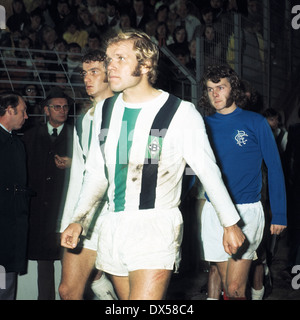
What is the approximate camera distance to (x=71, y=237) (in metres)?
2.83

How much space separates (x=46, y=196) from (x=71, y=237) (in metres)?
2.13

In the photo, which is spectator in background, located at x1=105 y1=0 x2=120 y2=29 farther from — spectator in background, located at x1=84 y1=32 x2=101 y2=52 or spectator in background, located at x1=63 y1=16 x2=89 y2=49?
spectator in background, located at x1=84 y1=32 x2=101 y2=52

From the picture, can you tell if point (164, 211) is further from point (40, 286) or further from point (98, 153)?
point (40, 286)

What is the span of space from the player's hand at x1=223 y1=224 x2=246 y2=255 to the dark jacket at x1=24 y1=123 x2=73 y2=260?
2445mm

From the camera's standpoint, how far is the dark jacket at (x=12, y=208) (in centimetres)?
432

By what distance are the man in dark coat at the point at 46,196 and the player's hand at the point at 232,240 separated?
7.90 feet

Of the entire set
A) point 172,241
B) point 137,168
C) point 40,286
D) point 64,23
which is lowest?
point 40,286

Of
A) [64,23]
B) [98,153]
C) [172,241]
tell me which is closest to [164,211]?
[172,241]

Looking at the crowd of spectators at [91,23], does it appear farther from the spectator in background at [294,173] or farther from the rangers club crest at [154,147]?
the rangers club crest at [154,147]

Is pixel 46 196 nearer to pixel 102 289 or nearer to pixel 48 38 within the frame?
pixel 102 289

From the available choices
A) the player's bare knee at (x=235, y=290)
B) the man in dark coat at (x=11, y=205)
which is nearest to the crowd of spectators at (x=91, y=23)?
the man in dark coat at (x=11, y=205)

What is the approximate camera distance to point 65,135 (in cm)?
502

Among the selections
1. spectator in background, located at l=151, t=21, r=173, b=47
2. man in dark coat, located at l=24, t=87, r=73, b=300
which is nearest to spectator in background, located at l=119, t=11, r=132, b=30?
spectator in background, located at l=151, t=21, r=173, b=47
